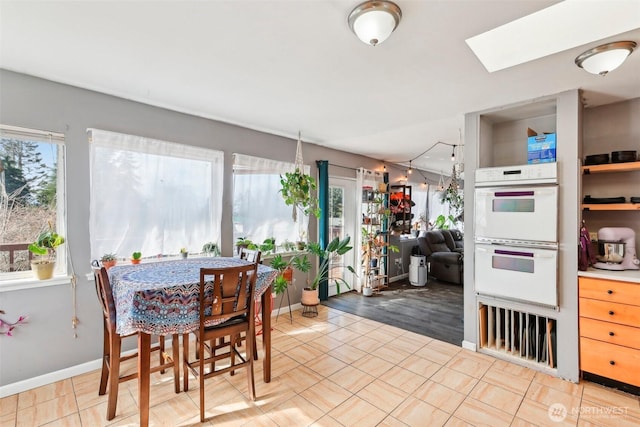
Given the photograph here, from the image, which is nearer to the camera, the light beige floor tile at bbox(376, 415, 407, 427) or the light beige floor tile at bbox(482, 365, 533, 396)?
the light beige floor tile at bbox(376, 415, 407, 427)

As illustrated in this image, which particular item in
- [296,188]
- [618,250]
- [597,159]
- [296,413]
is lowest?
[296,413]

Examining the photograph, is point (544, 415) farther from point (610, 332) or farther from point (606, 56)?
point (606, 56)

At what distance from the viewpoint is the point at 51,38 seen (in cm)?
183

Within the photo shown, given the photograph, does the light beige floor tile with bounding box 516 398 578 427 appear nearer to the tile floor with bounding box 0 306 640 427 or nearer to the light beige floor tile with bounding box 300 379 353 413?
the tile floor with bounding box 0 306 640 427

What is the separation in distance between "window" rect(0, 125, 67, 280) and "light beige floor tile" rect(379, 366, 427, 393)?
9.59 ft

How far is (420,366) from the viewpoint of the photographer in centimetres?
271

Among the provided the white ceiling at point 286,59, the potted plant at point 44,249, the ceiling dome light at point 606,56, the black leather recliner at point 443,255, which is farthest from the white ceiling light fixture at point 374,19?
the black leather recliner at point 443,255

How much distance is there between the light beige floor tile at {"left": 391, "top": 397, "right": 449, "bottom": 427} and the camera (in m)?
1.99

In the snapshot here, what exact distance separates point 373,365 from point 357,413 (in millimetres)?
686

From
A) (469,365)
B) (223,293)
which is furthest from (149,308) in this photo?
(469,365)

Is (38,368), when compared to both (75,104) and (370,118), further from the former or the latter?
(370,118)

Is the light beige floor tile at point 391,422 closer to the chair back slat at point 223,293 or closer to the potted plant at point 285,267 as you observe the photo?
the chair back slat at point 223,293

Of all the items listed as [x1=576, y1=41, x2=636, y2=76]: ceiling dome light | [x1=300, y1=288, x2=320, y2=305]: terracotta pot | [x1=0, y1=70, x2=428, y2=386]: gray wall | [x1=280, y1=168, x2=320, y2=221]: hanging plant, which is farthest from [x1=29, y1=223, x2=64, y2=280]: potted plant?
[x1=576, y1=41, x2=636, y2=76]: ceiling dome light

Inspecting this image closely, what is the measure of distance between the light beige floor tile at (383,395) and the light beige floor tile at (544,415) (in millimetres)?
803
